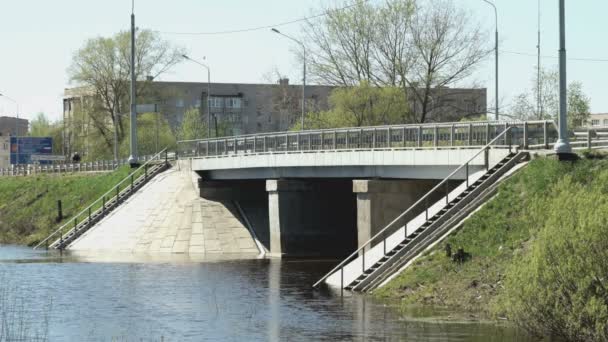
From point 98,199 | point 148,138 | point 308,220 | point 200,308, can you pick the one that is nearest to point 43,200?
point 98,199

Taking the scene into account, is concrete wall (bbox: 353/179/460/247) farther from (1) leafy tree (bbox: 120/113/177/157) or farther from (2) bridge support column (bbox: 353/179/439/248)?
(1) leafy tree (bbox: 120/113/177/157)

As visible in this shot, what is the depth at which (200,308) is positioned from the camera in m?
32.6

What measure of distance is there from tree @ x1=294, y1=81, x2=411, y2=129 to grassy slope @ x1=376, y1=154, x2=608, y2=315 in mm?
37959

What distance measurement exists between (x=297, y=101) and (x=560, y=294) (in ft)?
278

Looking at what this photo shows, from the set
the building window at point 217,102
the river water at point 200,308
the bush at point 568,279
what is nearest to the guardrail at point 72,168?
the river water at point 200,308

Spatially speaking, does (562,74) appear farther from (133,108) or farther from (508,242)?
(133,108)

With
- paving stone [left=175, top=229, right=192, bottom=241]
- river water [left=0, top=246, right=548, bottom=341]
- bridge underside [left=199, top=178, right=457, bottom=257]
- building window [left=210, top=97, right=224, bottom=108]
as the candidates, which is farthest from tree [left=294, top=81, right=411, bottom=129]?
building window [left=210, top=97, right=224, bottom=108]

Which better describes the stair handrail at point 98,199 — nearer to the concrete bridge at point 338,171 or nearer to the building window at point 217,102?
the concrete bridge at point 338,171

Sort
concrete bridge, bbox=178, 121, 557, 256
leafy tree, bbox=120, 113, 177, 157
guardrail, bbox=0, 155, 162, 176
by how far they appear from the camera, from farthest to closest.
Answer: leafy tree, bbox=120, 113, 177, 157 → guardrail, bbox=0, 155, 162, 176 → concrete bridge, bbox=178, 121, 557, 256

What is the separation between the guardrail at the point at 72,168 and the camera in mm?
82625

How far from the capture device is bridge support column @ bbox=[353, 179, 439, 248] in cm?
4406

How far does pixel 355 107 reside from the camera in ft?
242

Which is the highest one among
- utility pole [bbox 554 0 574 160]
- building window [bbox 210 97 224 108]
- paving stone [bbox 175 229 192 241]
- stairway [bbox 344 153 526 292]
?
building window [bbox 210 97 224 108]

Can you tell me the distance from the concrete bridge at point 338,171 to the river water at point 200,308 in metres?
4.21
